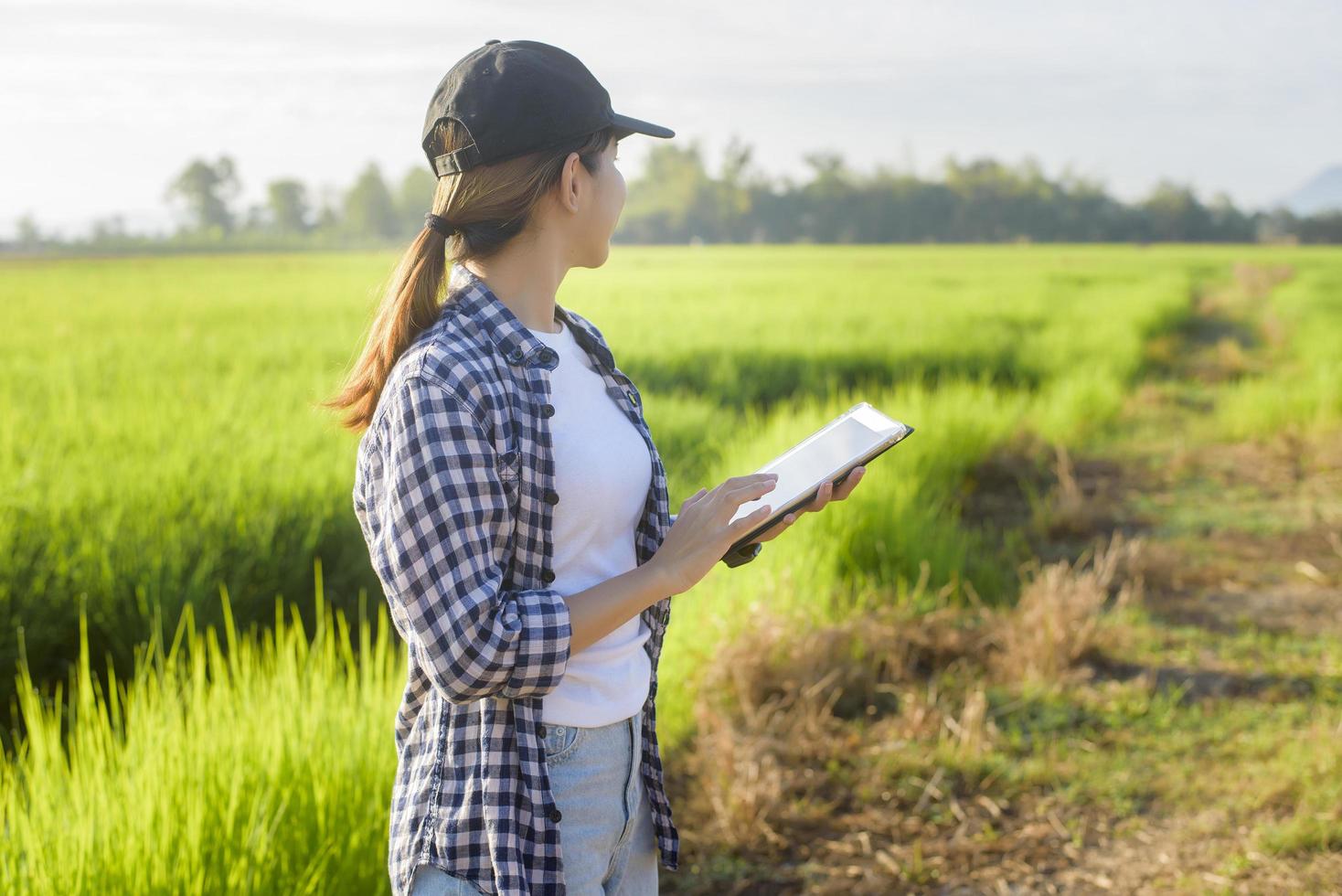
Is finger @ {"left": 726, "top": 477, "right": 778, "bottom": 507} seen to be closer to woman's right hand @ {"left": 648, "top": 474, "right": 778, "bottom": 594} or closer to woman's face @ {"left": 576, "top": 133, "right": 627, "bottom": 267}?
woman's right hand @ {"left": 648, "top": 474, "right": 778, "bottom": 594}

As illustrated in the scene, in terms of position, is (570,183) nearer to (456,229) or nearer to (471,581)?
(456,229)

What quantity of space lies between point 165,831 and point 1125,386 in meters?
9.68

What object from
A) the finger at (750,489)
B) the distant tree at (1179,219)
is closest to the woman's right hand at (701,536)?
the finger at (750,489)

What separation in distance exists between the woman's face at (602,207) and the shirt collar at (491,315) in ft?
0.41

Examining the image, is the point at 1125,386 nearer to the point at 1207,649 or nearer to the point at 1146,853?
the point at 1207,649

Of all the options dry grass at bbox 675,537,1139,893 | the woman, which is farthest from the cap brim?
dry grass at bbox 675,537,1139,893

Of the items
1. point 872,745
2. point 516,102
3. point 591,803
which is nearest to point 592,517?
point 591,803

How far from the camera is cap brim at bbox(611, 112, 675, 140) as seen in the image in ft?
4.21

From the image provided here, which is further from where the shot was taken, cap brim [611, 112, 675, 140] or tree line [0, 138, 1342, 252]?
tree line [0, 138, 1342, 252]

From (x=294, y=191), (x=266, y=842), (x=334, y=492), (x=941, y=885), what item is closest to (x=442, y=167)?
(x=266, y=842)

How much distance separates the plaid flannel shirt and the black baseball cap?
164 mm

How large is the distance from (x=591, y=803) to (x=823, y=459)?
1.62 feet

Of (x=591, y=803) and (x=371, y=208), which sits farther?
(x=371, y=208)

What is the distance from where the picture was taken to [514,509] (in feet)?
3.93
